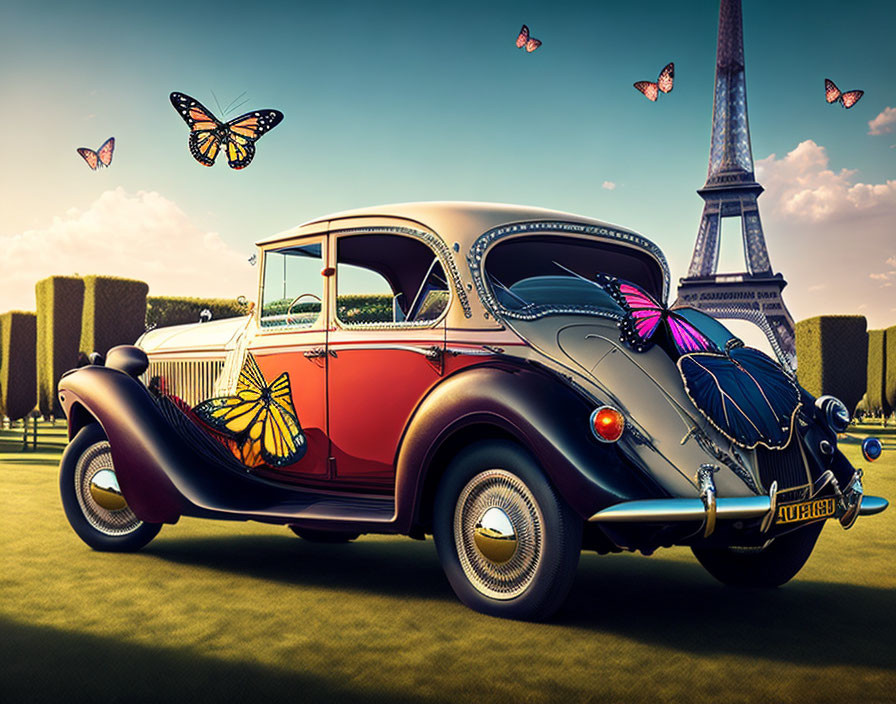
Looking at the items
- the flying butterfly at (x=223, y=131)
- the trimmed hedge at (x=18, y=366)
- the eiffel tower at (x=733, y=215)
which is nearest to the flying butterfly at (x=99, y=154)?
the trimmed hedge at (x=18, y=366)

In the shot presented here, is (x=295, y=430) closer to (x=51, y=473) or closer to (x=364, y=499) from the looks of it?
(x=364, y=499)

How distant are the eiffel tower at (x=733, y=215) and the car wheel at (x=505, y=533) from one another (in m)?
37.7

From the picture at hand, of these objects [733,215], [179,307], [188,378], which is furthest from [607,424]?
[733,215]

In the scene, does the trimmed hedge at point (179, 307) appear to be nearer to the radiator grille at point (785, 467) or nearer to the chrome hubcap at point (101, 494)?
the chrome hubcap at point (101, 494)

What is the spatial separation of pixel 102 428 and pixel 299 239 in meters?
2.04

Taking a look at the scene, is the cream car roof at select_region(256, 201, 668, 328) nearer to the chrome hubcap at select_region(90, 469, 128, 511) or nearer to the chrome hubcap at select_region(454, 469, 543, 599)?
the chrome hubcap at select_region(454, 469, 543, 599)

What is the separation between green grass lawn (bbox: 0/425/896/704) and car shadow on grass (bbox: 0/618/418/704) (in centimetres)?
1

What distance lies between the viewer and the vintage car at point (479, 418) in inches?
169

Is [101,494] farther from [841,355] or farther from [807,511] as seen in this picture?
[841,355]

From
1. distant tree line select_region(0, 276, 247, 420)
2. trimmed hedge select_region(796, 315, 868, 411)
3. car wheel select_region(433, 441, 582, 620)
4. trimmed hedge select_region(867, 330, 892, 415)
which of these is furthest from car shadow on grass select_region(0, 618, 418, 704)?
trimmed hedge select_region(867, 330, 892, 415)

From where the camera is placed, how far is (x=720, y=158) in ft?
161

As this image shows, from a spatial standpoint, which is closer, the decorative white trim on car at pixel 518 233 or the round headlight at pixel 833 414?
the decorative white trim on car at pixel 518 233

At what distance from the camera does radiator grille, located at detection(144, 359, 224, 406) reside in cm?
643

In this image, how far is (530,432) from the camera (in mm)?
4277
